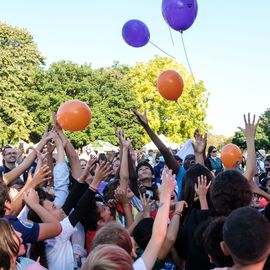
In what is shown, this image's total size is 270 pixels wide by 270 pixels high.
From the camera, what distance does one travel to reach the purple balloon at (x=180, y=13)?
25.1 ft

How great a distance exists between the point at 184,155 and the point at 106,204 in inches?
133

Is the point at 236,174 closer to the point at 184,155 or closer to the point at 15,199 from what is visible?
the point at 15,199

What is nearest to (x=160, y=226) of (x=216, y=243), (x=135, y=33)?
(x=216, y=243)

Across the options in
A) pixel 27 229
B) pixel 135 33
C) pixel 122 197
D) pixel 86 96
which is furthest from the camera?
pixel 86 96

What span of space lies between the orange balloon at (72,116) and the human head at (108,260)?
3965 mm

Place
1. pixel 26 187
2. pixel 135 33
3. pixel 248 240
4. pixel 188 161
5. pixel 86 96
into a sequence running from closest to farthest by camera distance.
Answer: pixel 248 240, pixel 26 187, pixel 188 161, pixel 135 33, pixel 86 96

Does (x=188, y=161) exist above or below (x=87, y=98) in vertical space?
above

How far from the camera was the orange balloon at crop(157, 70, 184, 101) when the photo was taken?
743 centimetres

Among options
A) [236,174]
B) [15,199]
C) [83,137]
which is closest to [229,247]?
[236,174]

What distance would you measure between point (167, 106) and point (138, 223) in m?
40.9

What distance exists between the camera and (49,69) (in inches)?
1812

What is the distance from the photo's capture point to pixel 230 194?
3049 millimetres

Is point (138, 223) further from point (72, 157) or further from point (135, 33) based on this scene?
point (135, 33)

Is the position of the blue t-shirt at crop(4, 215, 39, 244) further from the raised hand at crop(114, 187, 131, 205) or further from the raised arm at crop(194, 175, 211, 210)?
the raised arm at crop(194, 175, 211, 210)
